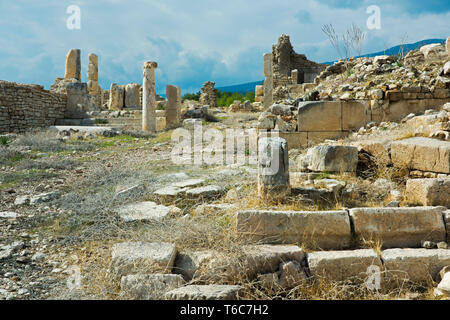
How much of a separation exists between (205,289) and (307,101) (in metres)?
6.44

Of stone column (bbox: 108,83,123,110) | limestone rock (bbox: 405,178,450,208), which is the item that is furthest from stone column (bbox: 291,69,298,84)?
limestone rock (bbox: 405,178,450,208)

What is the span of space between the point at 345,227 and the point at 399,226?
59 cm

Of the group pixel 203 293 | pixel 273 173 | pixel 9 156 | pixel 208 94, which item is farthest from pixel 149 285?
pixel 208 94

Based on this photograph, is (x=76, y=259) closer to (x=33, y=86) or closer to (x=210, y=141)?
(x=210, y=141)

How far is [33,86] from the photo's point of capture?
1504 cm

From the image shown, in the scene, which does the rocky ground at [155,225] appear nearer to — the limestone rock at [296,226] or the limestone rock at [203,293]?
the limestone rock at [203,293]

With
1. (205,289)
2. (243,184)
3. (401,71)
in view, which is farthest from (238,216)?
(401,71)

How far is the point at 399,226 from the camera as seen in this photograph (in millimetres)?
3918

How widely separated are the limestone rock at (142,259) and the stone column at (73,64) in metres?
20.7

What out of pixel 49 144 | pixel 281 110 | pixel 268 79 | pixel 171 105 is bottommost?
pixel 49 144

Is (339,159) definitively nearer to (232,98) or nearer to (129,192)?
(129,192)

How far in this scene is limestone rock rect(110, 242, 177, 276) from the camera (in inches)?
134

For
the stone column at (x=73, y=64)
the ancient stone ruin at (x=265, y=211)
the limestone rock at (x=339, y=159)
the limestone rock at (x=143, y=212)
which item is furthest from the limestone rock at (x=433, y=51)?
the stone column at (x=73, y=64)

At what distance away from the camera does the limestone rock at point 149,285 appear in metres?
3.11
